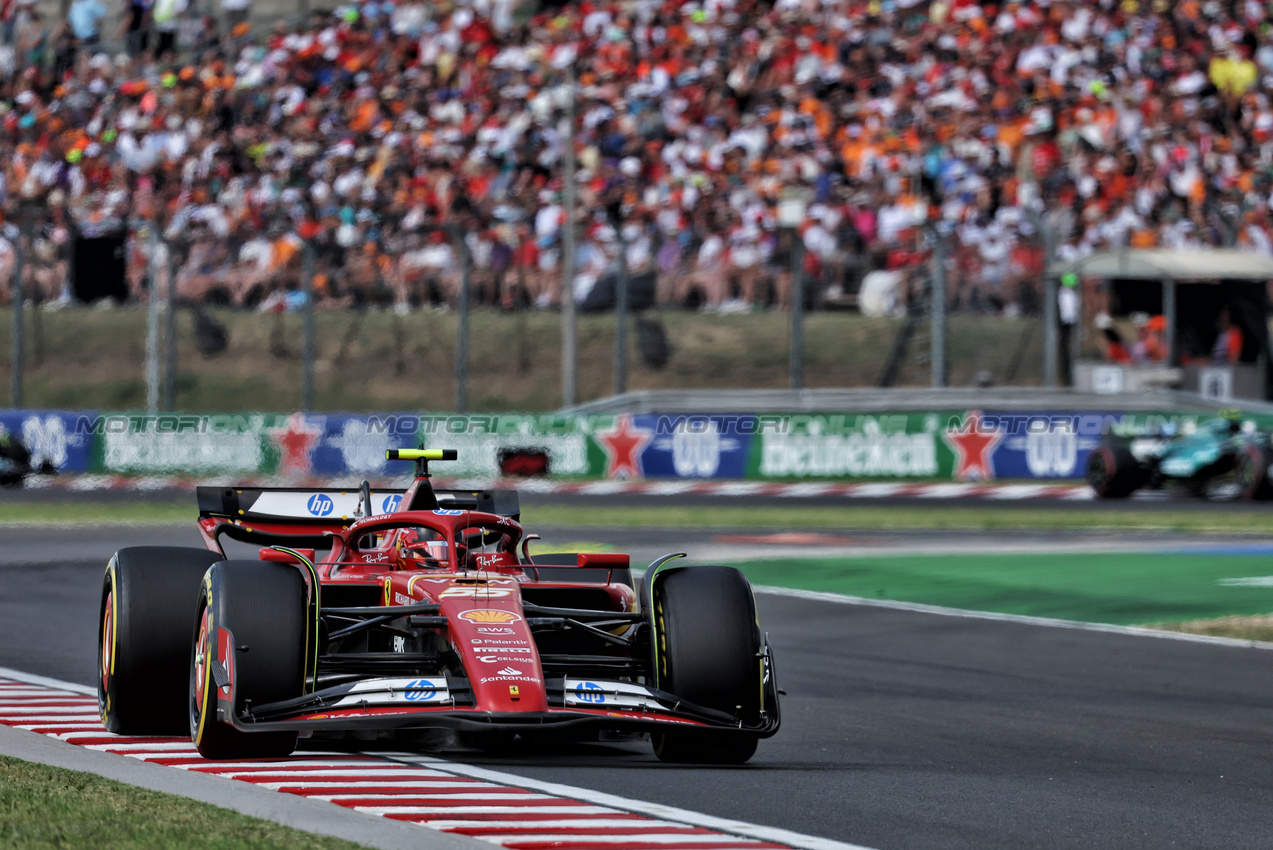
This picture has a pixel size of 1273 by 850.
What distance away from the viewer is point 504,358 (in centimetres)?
A: 2641

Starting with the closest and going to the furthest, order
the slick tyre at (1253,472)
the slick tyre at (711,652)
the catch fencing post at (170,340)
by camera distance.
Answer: the slick tyre at (711,652) < the slick tyre at (1253,472) < the catch fencing post at (170,340)

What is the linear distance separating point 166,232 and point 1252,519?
51.6 ft

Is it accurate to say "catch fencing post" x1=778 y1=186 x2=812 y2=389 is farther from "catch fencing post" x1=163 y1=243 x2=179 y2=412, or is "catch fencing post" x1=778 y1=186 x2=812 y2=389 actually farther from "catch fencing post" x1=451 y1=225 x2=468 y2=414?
"catch fencing post" x1=163 y1=243 x2=179 y2=412

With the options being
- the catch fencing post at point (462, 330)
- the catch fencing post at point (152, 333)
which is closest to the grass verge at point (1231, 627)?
the catch fencing post at point (462, 330)

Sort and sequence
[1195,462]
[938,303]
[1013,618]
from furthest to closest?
[938,303]
[1195,462]
[1013,618]

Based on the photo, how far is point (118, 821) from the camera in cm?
527

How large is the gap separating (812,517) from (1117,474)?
4.67 m

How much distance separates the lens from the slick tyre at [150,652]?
705 centimetres

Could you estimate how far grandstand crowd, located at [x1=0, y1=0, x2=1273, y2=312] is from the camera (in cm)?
2564

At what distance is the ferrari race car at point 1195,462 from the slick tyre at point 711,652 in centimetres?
1785

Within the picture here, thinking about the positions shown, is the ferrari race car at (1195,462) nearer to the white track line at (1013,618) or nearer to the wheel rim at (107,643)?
the white track line at (1013,618)

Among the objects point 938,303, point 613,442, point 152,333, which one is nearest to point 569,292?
point 613,442

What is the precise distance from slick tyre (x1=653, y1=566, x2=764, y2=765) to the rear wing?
2176mm

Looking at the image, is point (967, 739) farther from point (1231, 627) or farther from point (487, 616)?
point (1231, 627)
